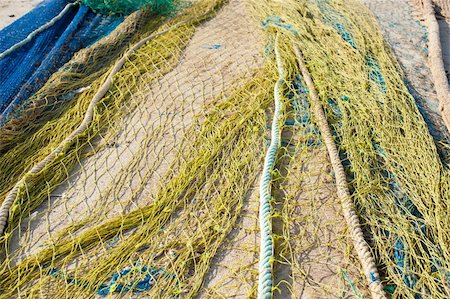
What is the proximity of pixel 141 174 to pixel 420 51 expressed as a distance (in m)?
3.02

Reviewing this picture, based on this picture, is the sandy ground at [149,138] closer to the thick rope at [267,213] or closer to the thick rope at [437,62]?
the thick rope at [267,213]

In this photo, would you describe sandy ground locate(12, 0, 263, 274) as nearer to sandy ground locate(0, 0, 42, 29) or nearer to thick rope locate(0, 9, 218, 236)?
thick rope locate(0, 9, 218, 236)

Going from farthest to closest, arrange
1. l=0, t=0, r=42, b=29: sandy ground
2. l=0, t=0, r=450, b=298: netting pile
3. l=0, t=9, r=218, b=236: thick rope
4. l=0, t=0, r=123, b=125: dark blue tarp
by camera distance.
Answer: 1. l=0, t=0, r=42, b=29: sandy ground
2. l=0, t=0, r=123, b=125: dark blue tarp
3. l=0, t=9, r=218, b=236: thick rope
4. l=0, t=0, r=450, b=298: netting pile

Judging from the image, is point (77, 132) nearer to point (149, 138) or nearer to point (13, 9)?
point (149, 138)

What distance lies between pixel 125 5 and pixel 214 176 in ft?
8.66

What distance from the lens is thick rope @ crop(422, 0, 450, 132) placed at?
3.71 meters

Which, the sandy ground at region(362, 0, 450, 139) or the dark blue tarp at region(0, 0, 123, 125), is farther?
the sandy ground at region(362, 0, 450, 139)

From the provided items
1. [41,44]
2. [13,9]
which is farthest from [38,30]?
[13,9]

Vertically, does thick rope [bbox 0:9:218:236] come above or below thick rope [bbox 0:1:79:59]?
below

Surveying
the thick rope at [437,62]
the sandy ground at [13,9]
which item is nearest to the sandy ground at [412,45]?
the thick rope at [437,62]

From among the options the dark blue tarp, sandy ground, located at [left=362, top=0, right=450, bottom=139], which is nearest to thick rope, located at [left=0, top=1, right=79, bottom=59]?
the dark blue tarp

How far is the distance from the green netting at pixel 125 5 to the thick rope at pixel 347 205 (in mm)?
1868

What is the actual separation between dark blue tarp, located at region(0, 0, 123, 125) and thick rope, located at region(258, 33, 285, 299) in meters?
1.72

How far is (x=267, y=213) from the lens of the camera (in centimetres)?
261
